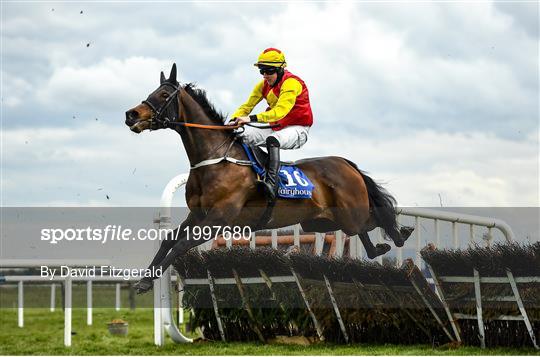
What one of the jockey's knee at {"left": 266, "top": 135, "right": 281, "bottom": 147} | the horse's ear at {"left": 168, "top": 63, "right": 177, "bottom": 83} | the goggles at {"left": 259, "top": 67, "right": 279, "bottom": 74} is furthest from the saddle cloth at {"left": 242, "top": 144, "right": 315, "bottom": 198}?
the horse's ear at {"left": 168, "top": 63, "right": 177, "bottom": 83}

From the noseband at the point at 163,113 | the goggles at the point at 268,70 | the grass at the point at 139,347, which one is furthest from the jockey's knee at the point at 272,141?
the grass at the point at 139,347

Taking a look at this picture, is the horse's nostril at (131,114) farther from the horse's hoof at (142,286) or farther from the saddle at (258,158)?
the horse's hoof at (142,286)

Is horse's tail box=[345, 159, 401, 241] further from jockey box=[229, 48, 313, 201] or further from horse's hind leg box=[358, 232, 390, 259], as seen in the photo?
jockey box=[229, 48, 313, 201]

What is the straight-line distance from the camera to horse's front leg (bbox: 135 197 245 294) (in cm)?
548

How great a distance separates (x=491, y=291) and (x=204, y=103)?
2419 mm

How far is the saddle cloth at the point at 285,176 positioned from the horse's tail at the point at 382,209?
34.7 inches

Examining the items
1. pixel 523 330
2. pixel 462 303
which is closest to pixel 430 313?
pixel 462 303

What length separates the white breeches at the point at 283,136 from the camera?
5.95 m

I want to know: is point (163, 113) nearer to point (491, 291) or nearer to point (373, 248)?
point (373, 248)

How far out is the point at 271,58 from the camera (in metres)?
5.78

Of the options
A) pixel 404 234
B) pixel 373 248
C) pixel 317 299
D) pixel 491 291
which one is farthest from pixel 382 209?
pixel 491 291

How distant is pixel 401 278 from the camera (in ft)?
20.4

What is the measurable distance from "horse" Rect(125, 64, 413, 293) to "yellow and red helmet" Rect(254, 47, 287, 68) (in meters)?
0.49

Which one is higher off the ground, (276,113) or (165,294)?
(276,113)
